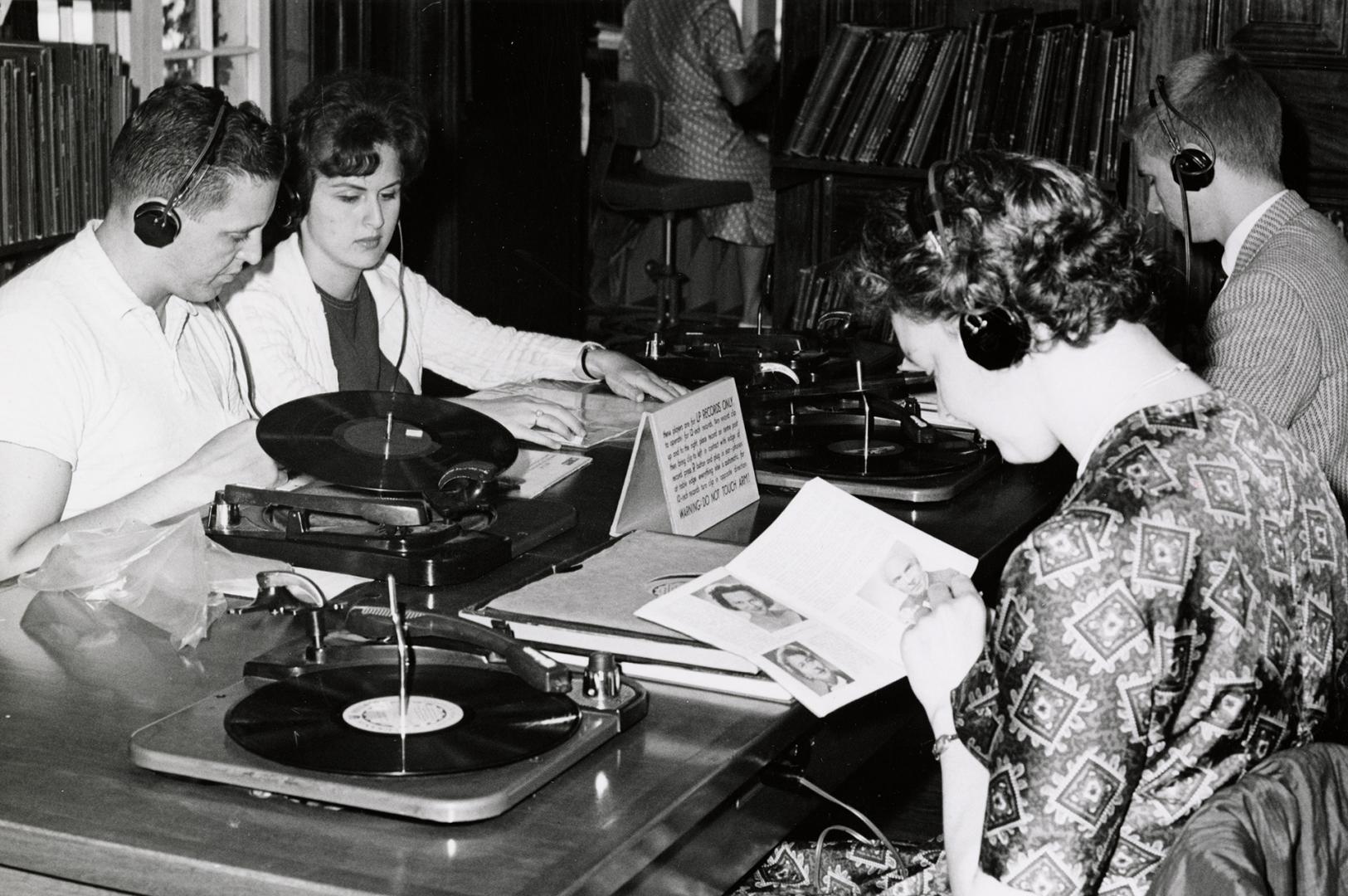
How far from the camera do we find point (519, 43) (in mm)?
4613

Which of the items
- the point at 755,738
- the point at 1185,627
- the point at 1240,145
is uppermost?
the point at 1240,145

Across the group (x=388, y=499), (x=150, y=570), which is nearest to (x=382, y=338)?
(x=388, y=499)

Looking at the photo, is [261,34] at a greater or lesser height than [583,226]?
greater

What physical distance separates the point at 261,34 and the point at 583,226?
65.3 inches

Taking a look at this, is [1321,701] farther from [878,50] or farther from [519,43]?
[519,43]

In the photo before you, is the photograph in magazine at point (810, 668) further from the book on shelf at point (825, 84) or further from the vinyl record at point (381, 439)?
the book on shelf at point (825, 84)

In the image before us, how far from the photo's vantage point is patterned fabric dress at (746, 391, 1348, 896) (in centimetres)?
118

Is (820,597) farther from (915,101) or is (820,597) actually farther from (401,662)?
(915,101)

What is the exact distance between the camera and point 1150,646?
3.96 feet

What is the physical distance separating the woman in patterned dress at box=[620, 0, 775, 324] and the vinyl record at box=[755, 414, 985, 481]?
3.41 meters

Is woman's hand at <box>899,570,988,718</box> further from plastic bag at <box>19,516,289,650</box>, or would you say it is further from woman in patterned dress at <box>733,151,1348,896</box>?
plastic bag at <box>19,516,289,650</box>

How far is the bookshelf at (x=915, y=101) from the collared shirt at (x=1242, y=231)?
1186mm

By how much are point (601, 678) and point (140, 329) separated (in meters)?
1.04

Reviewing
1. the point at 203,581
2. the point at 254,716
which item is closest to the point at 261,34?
the point at 203,581
